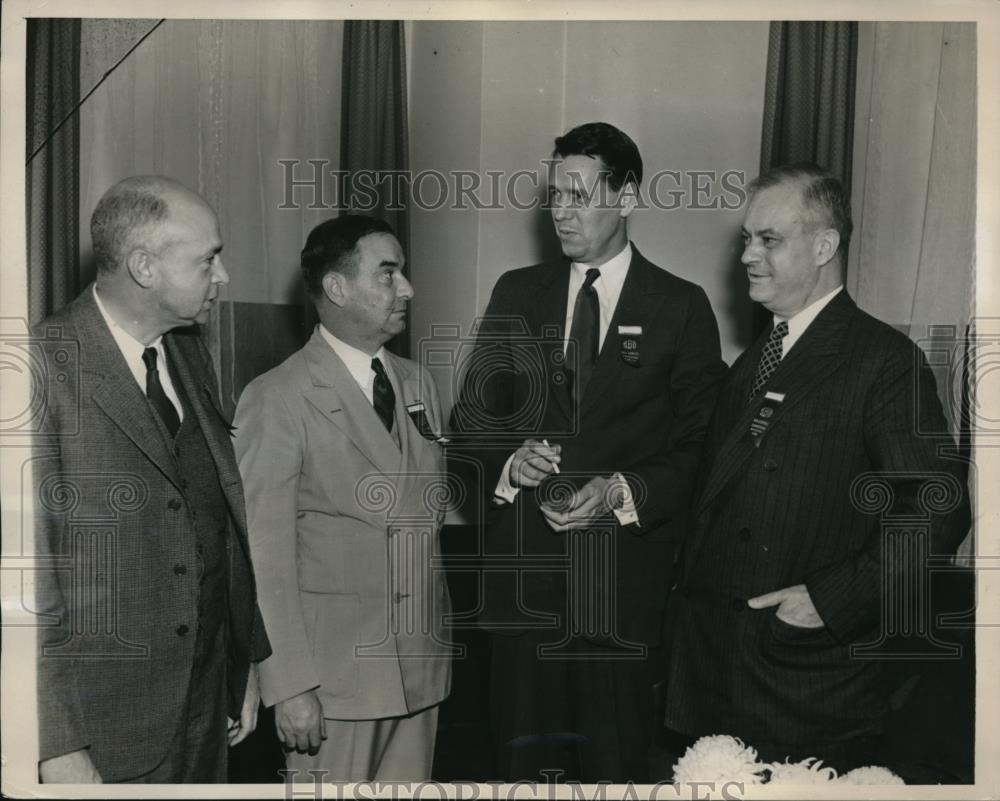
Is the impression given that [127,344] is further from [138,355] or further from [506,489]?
[506,489]

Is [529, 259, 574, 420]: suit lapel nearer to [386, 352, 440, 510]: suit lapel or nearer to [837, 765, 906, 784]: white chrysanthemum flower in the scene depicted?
[386, 352, 440, 510]: suit lapel

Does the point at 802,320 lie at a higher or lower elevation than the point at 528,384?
higher

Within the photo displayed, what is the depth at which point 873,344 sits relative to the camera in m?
2.23

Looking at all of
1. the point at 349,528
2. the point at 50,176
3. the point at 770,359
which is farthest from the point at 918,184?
the point at 50,176

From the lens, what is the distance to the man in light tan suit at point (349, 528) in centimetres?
228

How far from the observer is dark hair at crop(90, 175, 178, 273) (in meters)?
2.15

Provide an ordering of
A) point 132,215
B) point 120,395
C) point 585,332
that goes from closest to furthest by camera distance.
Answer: point 120,395, point 132,215, point 585,332

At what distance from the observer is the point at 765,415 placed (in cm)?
225

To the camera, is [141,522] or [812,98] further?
[812,98]

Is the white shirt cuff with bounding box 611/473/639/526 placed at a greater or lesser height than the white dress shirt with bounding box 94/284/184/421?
lesser

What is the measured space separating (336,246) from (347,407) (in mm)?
367

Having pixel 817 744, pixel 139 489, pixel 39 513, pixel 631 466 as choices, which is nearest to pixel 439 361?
pixel 631 466

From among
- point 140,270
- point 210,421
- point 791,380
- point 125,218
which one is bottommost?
point 210,421

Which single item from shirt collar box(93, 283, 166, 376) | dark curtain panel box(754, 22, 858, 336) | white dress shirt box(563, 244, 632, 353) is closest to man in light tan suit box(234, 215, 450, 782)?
shirt collar box(93, 283, 166, 376)
